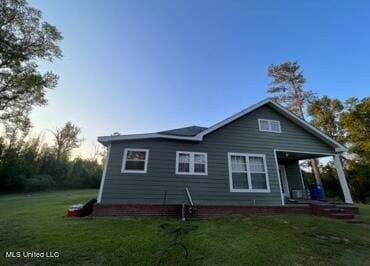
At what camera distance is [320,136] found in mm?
10188

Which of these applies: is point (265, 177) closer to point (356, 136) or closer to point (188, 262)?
point (188, 262)

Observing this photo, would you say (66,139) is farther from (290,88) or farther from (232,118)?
(290,88)

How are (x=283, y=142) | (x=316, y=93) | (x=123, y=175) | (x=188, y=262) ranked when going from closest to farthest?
(x=188, y=262) < (x=123, y=175) < (x=283, y=142) < (x=316, y=93)

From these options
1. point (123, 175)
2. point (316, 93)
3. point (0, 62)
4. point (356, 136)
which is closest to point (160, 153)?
point (123, 175)

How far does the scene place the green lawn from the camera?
3.83 m

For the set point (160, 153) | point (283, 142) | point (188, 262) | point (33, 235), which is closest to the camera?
point (188, 262)

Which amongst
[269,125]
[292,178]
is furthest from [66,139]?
[292,178]

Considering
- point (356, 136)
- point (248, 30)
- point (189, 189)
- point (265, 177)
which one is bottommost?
point (189, 189)

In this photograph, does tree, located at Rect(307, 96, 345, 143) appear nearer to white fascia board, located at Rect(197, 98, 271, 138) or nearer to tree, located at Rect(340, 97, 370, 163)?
tree, located at Rect(340, 97, 370, 163)

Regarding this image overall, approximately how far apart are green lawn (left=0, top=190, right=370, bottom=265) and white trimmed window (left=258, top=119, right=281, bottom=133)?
4746mm

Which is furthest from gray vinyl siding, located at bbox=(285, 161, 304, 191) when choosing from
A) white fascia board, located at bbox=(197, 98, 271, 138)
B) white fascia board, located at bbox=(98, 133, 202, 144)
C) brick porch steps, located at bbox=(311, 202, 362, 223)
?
white fascia board, located at bbox=(98, 133, 202, 144)

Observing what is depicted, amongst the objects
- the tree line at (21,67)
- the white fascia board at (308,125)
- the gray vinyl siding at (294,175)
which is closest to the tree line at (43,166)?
the tree line at (21,67)

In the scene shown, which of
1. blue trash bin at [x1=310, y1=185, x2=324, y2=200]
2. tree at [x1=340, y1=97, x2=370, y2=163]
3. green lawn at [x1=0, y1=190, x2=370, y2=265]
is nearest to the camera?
green lawn at [x1=0, y1=190, x2=370, y2=265]

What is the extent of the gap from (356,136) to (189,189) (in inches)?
944
